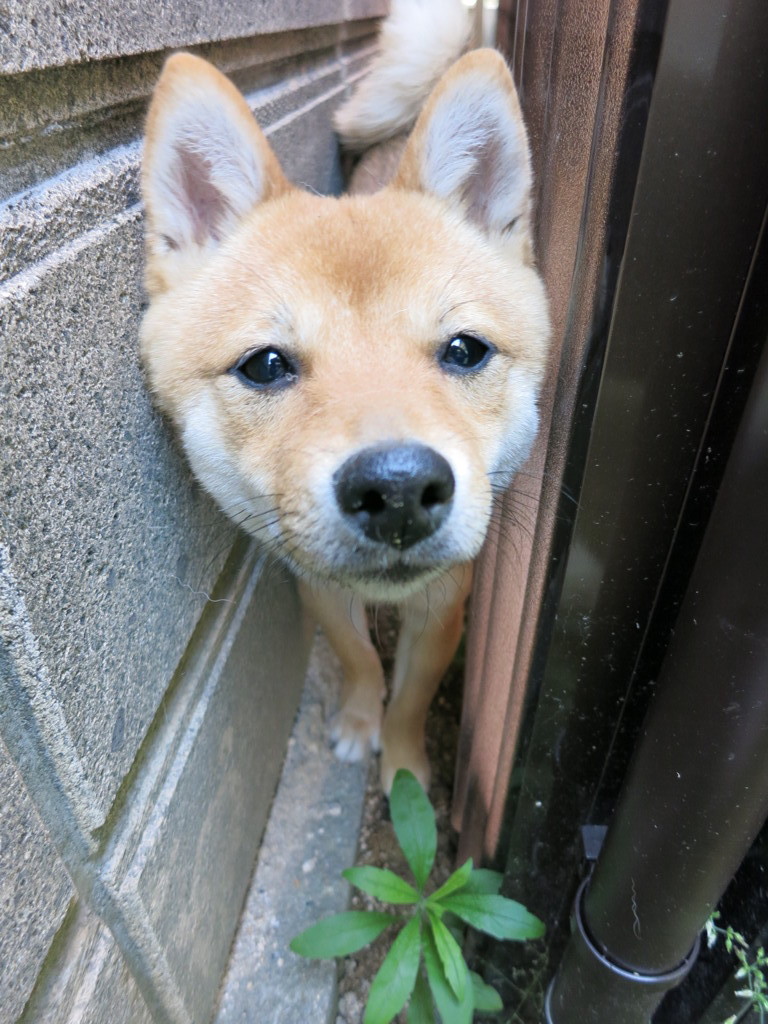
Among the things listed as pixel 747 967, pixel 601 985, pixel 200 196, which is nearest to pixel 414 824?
pixel 601 985

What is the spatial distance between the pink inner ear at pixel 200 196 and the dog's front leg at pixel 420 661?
1.07 m

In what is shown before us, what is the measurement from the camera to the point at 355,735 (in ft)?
8.17

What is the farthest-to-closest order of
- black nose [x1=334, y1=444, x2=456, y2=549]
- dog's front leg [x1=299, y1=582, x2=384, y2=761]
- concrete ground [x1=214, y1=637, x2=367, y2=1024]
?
dog's front leg [x1=299, y1=582, x2=384, y2=761] → concrete ground [x1=214, y1=637, x2=367, y2=1024] → black nose [x1=334, y1=444, x2=456, y2=549]

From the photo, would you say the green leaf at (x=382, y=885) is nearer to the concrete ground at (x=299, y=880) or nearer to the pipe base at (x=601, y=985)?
the pipe base at (x=601, y=985)

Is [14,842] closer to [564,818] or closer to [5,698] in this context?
[5,698]

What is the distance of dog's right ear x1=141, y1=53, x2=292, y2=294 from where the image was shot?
135 centimetres

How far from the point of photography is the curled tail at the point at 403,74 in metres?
2.99

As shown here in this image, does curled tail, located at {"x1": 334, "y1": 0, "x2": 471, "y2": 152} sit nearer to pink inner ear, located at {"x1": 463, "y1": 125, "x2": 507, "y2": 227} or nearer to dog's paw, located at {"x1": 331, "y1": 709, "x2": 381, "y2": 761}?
pink inner ear, located at {"x1": 463, "y1": 125, "x2": 507, "y2": 227}

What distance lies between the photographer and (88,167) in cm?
127

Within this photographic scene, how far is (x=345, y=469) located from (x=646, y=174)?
62 cm

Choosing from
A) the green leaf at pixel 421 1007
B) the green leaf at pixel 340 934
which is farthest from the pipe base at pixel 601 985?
the green leaf at pixel 340 934

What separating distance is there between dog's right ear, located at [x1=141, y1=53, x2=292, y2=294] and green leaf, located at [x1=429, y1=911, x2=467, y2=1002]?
1528mm

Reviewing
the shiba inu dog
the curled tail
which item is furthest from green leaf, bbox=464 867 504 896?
the curled tail

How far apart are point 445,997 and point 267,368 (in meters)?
1.39
